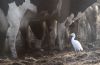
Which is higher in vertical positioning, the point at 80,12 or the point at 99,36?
the point at 80,12

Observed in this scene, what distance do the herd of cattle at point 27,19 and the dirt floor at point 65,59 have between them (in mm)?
49

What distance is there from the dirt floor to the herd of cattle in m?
0.05

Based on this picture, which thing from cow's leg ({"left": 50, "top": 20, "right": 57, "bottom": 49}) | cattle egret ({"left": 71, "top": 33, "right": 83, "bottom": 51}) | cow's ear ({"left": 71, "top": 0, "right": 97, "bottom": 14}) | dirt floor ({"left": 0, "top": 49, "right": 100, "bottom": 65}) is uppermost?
cow's ear ({"left": 71, "top": 0, "right": 97, "bottom": 14})

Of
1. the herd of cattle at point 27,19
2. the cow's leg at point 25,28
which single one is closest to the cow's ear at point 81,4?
the herd of cattle at point 27,19

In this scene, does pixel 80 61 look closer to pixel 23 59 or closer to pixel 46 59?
pixel 46 59

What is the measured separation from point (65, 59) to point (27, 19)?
308 mm

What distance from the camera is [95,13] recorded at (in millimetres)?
1432

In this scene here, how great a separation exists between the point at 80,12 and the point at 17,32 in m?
0.40

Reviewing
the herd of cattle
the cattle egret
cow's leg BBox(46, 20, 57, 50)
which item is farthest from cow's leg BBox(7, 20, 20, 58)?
the cattle egret

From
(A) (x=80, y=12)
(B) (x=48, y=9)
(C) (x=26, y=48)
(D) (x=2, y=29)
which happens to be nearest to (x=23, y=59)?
(C) (x=26, y=48)

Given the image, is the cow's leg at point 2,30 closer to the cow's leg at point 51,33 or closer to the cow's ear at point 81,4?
the cow's leg at point 51,33

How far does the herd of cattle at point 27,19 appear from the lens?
4.06ft

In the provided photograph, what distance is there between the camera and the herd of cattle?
1237 mm

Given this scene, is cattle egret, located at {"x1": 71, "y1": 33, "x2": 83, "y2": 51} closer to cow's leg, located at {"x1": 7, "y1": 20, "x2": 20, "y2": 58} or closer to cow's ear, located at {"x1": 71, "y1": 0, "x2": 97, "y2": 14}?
cow's ear, located at {"x1": 71, "y1": 0, "x2": 97, "y2": 14}
